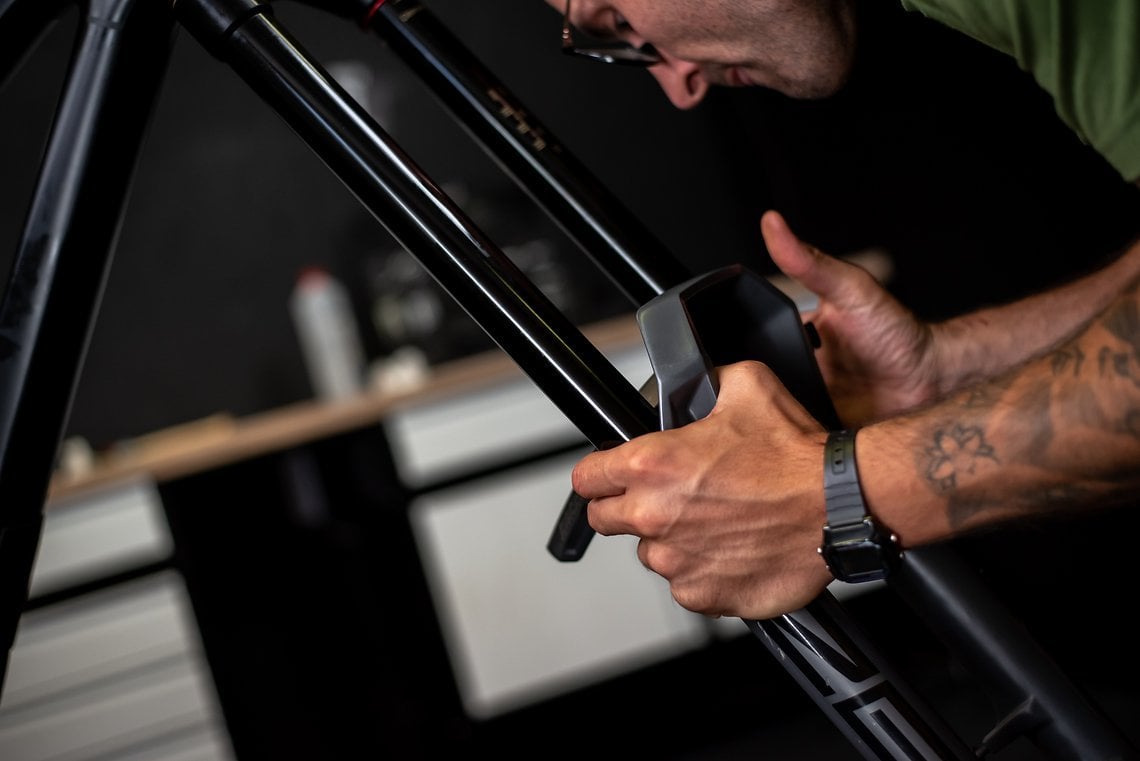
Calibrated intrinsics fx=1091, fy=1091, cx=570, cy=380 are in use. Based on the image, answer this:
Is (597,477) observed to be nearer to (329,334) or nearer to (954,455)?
(954,455)

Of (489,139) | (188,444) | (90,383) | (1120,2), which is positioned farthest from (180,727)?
(1120,2)

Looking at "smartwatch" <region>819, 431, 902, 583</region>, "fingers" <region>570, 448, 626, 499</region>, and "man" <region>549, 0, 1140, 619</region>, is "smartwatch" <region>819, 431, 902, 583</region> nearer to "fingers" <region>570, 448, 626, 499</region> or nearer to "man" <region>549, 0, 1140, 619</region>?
"man" <region>549, 0, 1140, 619</region>

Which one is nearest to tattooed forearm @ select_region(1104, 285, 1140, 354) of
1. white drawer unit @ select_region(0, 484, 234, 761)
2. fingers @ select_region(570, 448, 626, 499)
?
fingers @ select_region(570, 448, 626, 499)

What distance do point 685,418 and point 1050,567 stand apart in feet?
7.24

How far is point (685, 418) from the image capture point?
1.83 feet

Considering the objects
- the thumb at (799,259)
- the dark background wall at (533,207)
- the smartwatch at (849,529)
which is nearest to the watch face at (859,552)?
the smartwatch at (849,529)

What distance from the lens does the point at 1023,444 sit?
0.56 m

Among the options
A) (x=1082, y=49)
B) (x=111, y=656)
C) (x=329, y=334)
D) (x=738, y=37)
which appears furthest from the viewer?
(x=329, y=334)

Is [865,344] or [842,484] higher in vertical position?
[865,344]

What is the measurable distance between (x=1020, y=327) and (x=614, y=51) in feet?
1.32

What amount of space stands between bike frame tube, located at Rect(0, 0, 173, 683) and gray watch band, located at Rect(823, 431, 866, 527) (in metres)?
0.40

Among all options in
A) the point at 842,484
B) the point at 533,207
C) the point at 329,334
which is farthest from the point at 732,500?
the point at 533,207

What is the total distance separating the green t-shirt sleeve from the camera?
24.7 inches

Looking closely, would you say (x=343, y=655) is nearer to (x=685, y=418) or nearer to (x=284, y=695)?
(x=284, y=695)
